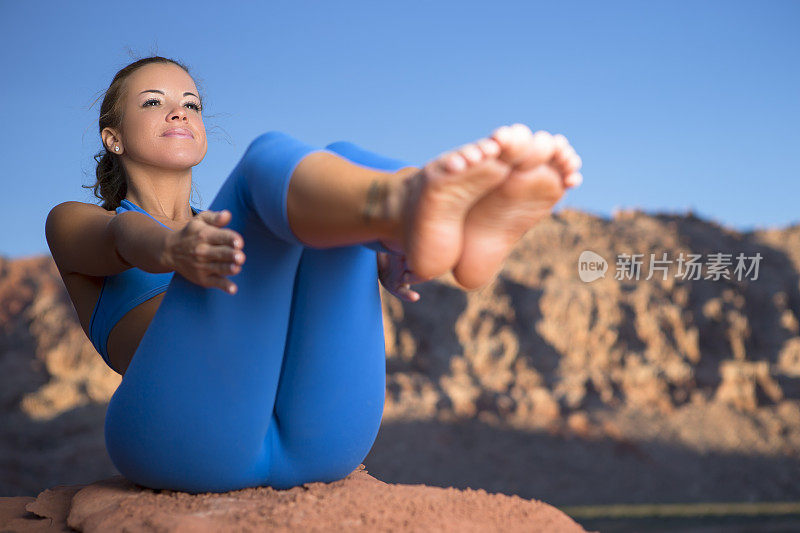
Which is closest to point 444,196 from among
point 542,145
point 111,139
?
point 542,145

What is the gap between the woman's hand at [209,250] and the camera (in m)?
0.67

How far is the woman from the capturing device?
0.62 meters

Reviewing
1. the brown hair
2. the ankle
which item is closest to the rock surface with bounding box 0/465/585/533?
the ankle

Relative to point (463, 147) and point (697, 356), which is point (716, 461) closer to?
point (697, 356)

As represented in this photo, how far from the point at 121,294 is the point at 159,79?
340 millimetres

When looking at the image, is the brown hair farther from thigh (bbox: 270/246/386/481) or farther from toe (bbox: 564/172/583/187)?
toe (bbox: 564/172/583/187)

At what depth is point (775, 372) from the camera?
377cm

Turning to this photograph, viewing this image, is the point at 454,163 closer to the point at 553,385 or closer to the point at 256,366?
the point at 256,366

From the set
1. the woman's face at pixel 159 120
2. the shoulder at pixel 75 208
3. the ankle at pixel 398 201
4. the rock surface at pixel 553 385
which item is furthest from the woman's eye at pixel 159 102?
the rock surface at pixel 553 385

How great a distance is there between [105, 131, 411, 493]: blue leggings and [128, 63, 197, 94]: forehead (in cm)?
35

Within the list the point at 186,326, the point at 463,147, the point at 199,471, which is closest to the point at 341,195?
the point at 463,147

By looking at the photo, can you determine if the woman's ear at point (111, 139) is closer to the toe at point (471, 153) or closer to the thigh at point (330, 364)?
the thigh at point (330, 364)

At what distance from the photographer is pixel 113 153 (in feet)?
3.63

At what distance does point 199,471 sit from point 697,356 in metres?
3.56
